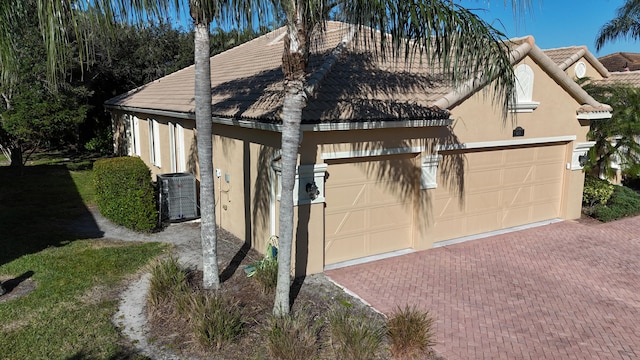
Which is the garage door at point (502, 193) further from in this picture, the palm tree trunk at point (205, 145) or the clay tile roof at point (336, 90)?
the palm tree trunk at point (205, 145)

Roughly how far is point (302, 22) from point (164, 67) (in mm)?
22963

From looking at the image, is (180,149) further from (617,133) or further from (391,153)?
(617,133)

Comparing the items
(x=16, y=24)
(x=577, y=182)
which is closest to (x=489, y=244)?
(x=577, y=182)

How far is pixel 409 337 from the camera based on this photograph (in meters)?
6.54

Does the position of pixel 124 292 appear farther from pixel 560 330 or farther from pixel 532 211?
pixel 532 211

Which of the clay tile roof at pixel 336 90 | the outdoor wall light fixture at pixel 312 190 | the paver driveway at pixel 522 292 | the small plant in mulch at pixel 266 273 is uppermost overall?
the clay tile roof at pixel 336 90

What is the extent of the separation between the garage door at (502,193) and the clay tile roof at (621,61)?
2293 cm

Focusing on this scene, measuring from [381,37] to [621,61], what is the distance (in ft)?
110

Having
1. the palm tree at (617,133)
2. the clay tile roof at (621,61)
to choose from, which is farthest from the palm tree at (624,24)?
the palm tree at (617,133)

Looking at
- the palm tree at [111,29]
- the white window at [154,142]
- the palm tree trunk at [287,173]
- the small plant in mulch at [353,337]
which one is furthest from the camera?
the white window at [154,142]

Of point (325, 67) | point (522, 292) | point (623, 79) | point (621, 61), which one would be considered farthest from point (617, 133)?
point (621, 61)

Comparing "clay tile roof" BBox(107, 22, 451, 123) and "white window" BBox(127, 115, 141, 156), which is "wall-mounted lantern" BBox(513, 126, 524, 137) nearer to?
"clay tile roof" BBox(107, 22, 451, 123)

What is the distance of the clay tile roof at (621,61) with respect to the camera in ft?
104

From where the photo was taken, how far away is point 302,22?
254 inches
